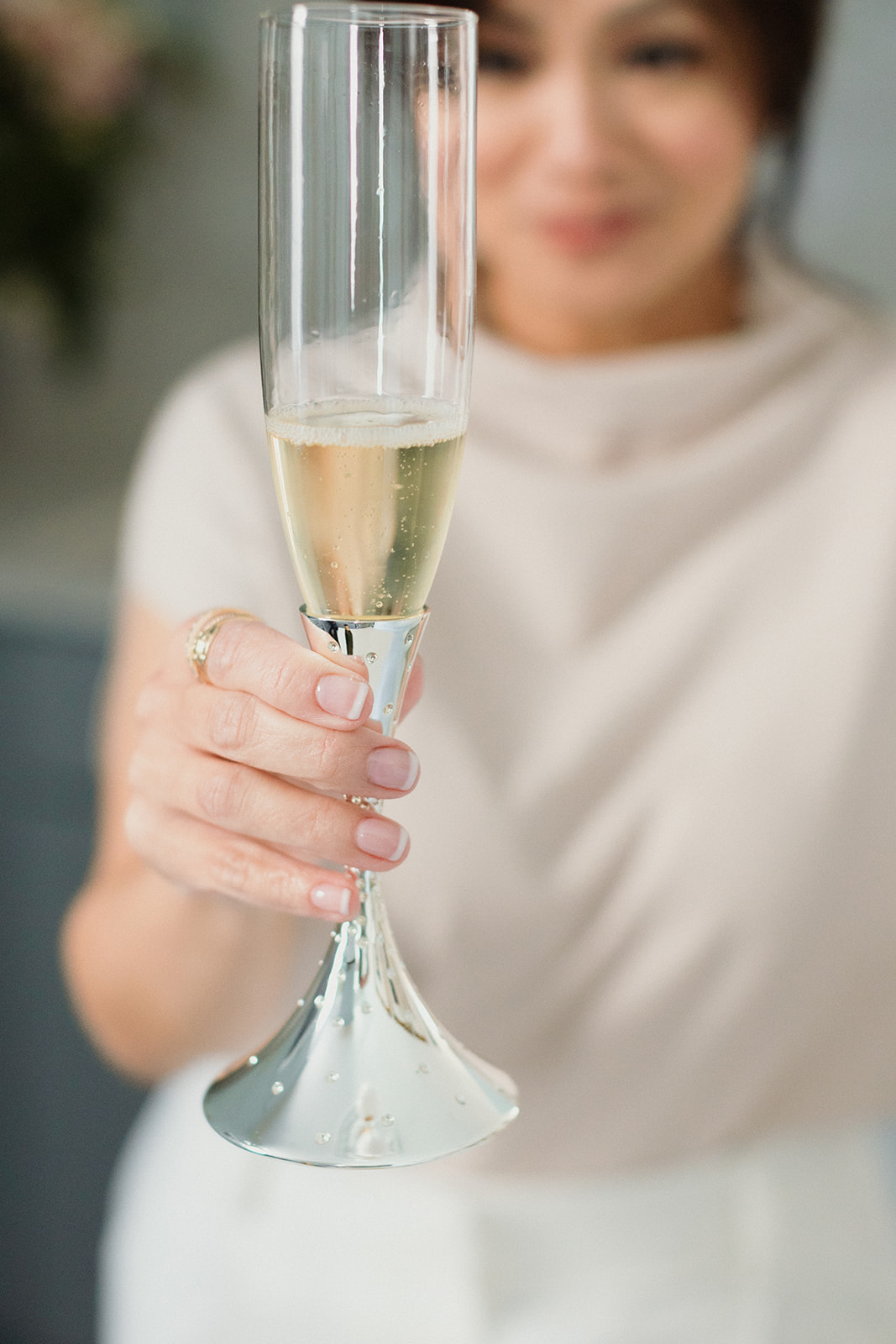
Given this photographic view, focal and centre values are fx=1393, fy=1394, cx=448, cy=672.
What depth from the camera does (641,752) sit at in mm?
1320

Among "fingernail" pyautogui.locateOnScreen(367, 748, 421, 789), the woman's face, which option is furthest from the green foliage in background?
"fingernail" pyautogui.locateOnScreen(367, 748, 421, 789)

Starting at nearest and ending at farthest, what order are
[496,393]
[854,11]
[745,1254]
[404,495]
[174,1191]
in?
1. [404,495]
2. [745,1254]
3. [174,1191]
4. [496,393]
5. [854,11]

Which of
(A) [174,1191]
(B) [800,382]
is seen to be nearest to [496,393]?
(B) [800,382]

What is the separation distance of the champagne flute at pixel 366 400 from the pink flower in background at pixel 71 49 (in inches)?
75.7

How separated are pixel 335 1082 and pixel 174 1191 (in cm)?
83

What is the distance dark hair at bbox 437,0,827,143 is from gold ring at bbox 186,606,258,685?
880 mm

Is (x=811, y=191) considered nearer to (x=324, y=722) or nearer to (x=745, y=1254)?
(x=745, y=1254)

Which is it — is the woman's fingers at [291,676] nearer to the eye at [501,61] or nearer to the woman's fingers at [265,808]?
the woman's fingers at [265,808]

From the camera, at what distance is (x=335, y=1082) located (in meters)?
0.47

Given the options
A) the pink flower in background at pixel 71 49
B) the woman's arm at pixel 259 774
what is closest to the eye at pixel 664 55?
the woman's arm at pixel 259 774

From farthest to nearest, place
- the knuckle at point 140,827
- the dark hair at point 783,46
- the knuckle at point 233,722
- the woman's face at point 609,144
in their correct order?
the dark hair at point 783,46 → the woman's face at point 609,144 → the knuckle at point 140,827 → the knuckle at point 233,722

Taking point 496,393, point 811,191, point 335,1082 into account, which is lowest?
point 335,1082

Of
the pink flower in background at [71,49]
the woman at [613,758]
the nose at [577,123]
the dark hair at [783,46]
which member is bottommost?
the woman at [613,758]

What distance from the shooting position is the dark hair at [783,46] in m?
1.25
